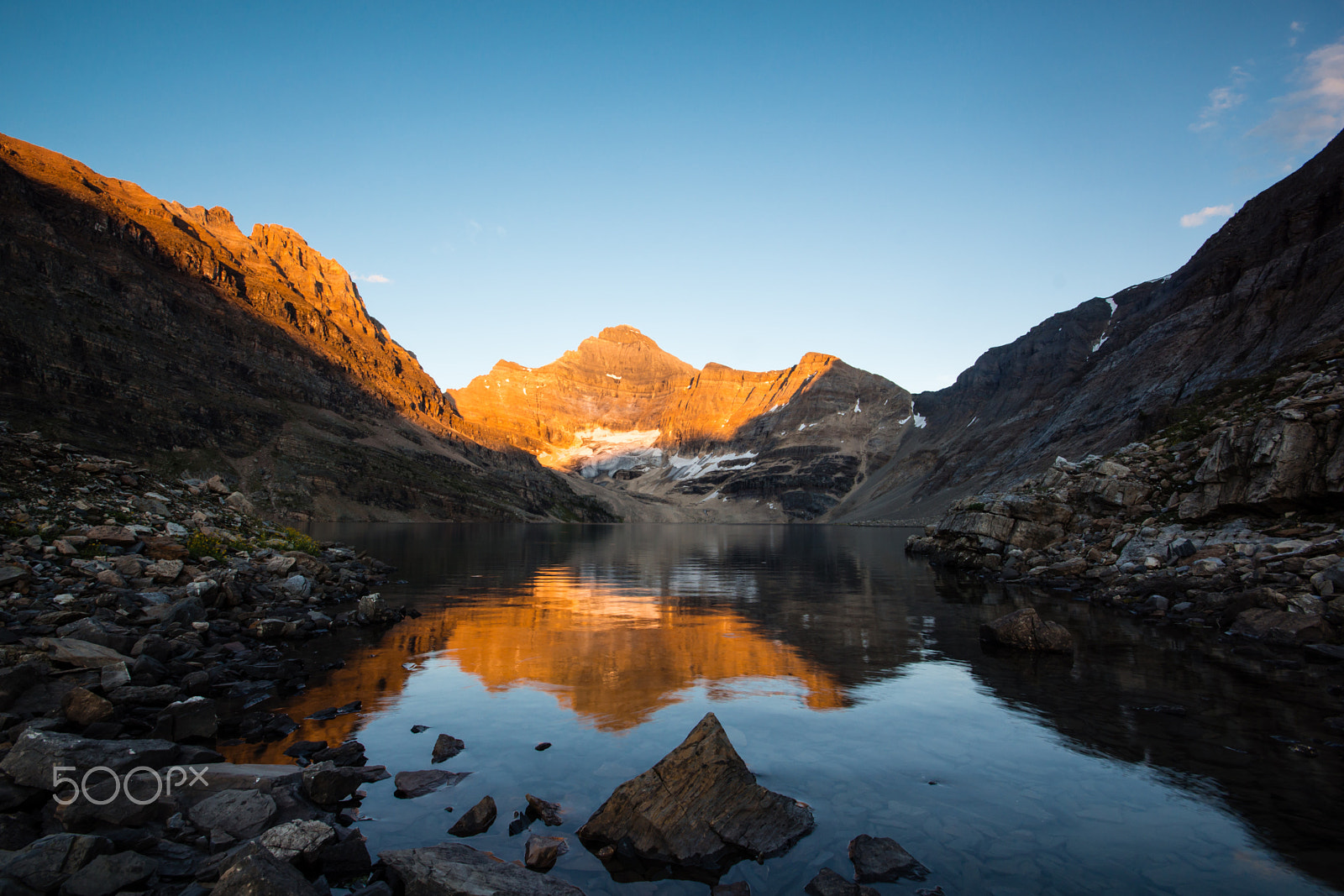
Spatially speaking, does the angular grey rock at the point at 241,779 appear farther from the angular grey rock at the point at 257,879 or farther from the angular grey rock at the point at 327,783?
the angular grey rock at the point at 257,879

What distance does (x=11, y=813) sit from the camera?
895cm

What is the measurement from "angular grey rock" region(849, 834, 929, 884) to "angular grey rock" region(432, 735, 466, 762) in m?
8.56

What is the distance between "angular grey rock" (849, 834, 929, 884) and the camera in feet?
30.7

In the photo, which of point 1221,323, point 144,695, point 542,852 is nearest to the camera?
point 542,852

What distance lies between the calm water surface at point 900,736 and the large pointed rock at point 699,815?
0.46 metres

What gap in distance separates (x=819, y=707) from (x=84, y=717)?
658 inches

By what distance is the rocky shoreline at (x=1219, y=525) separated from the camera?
24.7 m

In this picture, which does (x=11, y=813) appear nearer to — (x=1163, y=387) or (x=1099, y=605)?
(x=1099, y=605)

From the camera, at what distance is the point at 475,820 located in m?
10.5

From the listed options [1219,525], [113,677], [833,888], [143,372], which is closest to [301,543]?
[113,677]

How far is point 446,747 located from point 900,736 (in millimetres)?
10674

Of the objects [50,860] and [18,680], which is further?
[18,680]

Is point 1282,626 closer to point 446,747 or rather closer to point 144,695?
point 446,747

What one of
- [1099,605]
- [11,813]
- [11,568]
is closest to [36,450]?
[11,568]
